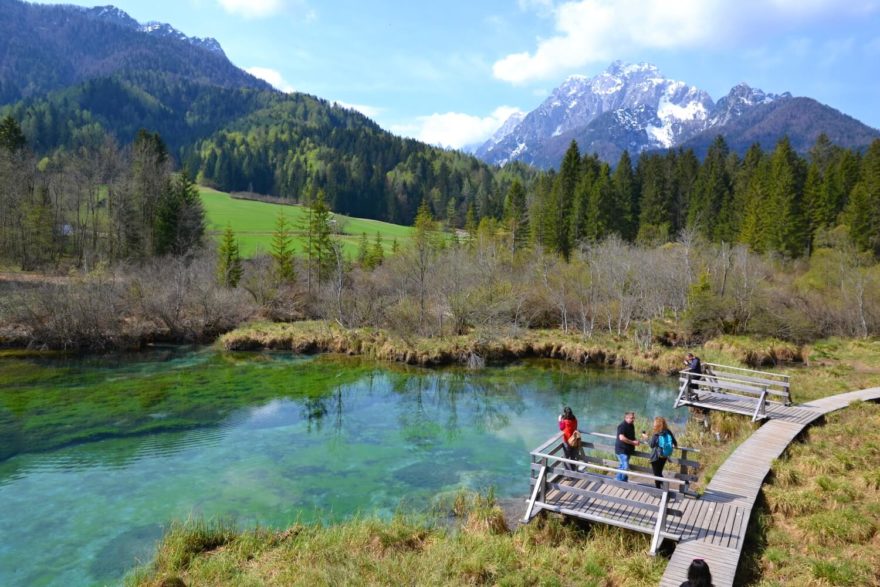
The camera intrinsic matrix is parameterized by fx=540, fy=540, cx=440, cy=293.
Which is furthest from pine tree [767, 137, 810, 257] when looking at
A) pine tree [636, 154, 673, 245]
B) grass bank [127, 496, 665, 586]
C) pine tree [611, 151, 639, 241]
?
grass bank [127, 496, 665, 586]

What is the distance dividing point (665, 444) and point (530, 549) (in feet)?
13.3

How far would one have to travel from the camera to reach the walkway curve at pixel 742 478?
877cm

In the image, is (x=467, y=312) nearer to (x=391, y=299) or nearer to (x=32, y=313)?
(x=391, y=299)

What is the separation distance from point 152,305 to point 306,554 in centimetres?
3262

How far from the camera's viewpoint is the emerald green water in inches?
530

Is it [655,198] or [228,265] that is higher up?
[655,198]

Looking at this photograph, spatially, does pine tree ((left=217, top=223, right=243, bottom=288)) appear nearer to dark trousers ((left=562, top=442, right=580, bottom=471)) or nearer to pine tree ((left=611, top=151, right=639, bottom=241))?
dark trousers ((left=562, top=442, right=580, bottom=471))

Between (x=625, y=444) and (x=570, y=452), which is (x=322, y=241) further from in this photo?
(x=625, y=444)

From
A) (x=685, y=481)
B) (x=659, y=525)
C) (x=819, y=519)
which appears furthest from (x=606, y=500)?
(x=819, y=519)

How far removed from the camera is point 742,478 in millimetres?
12625

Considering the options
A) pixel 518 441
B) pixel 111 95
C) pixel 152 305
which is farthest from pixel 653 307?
pixel 111 95

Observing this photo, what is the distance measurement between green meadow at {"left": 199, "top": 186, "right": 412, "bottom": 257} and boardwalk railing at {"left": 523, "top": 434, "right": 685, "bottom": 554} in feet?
159

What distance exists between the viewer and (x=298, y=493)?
15.2m

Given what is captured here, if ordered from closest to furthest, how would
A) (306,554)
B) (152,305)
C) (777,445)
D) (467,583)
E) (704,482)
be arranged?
(467,583), (306,554), (704,482), (777,445), (152,305)
